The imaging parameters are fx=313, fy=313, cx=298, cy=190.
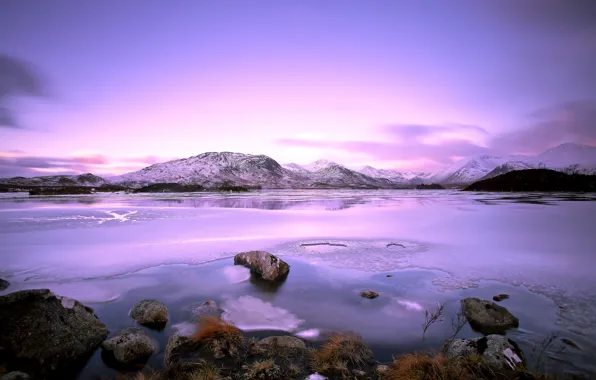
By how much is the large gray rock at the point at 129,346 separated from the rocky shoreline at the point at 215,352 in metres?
0.02

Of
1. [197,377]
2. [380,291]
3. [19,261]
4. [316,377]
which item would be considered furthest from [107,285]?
[380,291]

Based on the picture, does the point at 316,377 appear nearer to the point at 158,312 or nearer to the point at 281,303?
the point at 281,303

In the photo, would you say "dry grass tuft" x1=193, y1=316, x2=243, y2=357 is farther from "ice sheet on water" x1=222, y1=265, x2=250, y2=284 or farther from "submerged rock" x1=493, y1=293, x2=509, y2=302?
"submerged rock" x1=493, y1=293, x2=509, y2=302

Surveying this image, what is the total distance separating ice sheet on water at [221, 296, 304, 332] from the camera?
701cm

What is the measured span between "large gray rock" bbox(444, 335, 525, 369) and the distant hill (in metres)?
87.6

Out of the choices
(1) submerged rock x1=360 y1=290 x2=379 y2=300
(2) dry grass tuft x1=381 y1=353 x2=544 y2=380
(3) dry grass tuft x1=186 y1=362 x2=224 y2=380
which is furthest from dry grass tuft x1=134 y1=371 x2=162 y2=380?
(1) submerged rock x1=360 y1=290 x2=379 y2=300

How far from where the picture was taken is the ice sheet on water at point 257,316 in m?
7.01

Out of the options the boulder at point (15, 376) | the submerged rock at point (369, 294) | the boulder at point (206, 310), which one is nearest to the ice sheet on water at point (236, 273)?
the boulder at point (206, 310)

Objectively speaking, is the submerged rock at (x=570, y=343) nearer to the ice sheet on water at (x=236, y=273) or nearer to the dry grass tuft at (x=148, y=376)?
the dry grass tuft at (x=148, y=376)

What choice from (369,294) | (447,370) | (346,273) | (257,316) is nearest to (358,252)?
(346,273)

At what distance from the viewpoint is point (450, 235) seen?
1767 centimetres

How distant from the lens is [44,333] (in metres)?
5.77

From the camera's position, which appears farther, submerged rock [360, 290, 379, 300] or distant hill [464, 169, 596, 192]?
distant hill [464, 169, 596, 192]

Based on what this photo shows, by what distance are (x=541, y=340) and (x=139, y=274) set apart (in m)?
11.2
